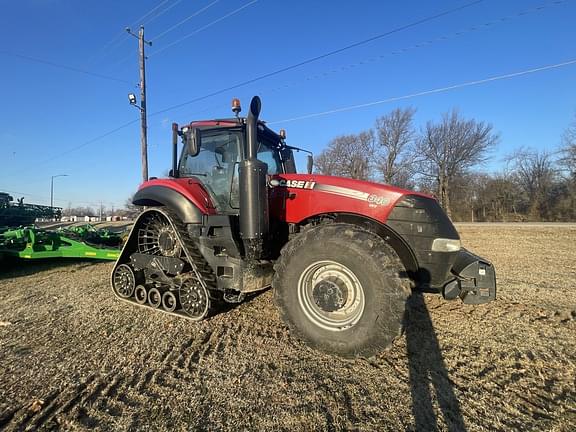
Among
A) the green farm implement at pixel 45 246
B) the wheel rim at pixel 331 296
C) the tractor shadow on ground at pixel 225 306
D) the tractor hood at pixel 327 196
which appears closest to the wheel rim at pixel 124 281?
the tractor shadow on ground at pixel 225 306

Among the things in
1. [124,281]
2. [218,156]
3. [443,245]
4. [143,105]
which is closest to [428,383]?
[443,245]

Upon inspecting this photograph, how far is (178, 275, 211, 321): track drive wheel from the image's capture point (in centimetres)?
348

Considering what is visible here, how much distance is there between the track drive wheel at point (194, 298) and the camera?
11.4 ft

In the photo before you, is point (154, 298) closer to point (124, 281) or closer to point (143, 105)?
point (124, 281)

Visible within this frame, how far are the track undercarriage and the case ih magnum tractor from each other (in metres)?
0.01

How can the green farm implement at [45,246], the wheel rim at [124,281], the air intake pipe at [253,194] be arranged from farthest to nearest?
1. the green farm implement at [45,246]
2. the wheel rim at [124,281]
3. the air intake pipe at [253,194]

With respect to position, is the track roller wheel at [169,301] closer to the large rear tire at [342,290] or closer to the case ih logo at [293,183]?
the large rear tire at [342,290]

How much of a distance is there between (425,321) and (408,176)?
35.3m

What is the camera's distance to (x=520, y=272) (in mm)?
6617

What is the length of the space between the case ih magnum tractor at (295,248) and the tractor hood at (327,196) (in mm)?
11

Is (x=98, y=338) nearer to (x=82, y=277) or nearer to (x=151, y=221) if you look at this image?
(x=151, y=221)

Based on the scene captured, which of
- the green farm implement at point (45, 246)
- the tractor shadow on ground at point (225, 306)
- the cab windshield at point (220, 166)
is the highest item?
the cab windshield at point (220, 166)

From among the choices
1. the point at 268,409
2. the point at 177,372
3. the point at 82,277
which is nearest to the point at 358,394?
the point at 268,409

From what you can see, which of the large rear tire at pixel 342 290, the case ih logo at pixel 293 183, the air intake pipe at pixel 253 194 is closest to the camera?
the large rear tire at pixel 342 290
